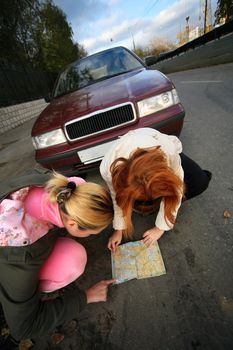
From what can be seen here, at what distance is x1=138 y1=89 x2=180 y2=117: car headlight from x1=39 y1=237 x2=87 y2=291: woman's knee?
4.71 ft

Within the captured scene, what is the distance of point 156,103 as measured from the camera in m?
2.42

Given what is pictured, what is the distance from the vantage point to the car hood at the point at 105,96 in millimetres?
2402

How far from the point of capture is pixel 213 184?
2.32m

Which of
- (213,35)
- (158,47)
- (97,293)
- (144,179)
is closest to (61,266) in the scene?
(97,293)

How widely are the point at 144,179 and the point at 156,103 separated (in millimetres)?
1452

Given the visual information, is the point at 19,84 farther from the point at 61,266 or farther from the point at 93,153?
the point at 61,266

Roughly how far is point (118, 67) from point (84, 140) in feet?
5.16

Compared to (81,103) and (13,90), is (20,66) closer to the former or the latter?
(13,90)

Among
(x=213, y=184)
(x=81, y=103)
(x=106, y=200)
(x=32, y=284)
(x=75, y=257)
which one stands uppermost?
(x=81, y=103)

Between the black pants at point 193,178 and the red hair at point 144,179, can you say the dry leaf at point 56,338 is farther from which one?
the black pants at point 193,178

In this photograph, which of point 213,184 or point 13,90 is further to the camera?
point 13,90

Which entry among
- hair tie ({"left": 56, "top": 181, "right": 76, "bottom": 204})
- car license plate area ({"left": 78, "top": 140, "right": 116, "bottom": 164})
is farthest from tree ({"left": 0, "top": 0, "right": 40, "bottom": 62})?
hair tie ({"left": 56, "top": 181, "right": 76, "bottom": 204})

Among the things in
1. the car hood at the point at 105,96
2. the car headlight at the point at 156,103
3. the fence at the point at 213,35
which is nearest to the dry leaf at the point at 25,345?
the car hood at the point at 105,96

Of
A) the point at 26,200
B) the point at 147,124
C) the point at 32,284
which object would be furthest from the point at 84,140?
the point at 32,284
